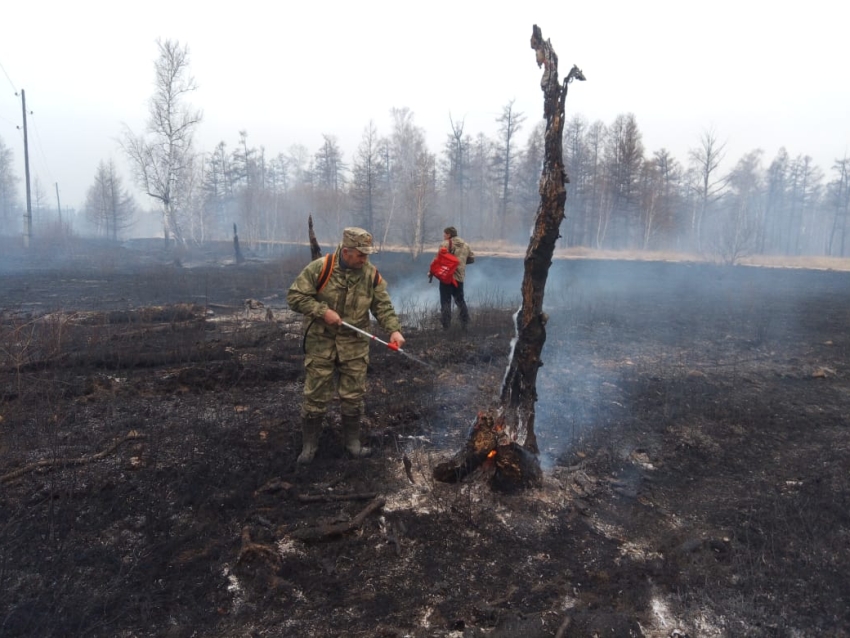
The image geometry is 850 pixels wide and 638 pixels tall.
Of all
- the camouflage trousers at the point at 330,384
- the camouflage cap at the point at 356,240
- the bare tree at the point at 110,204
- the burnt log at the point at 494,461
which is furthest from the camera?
the bare tree at the point at 110,204

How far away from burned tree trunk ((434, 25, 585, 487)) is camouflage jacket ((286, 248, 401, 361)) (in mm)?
1113

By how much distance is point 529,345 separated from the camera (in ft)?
14.4

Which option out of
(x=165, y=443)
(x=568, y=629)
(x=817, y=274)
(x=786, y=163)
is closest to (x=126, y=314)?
(x=165, y=443)

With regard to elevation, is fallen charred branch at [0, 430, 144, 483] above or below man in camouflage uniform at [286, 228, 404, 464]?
below

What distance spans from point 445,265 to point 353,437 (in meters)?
5.43

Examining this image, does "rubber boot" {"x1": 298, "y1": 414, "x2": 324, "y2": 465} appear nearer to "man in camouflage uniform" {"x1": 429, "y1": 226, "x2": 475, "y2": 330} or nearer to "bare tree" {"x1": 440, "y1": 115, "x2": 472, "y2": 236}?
"man in camouflage uniform" {"x1": 429, "y1": 226, "x2": 475, "y2": 330}

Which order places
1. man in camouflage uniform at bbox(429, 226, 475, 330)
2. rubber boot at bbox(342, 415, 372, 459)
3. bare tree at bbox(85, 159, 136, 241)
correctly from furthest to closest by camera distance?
1. bare tree at bbox(85, 159, 136, 241)
2. man in camouflage uniform at bbox(429, 226, 475, 330)
3. rubber boot at bbox(342, 415, 372, 459)

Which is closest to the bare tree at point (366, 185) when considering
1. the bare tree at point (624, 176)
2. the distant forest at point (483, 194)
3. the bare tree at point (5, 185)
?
the distant forest at point (483, 194)

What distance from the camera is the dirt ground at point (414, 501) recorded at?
2.90 meters

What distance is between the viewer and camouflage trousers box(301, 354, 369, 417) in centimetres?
455

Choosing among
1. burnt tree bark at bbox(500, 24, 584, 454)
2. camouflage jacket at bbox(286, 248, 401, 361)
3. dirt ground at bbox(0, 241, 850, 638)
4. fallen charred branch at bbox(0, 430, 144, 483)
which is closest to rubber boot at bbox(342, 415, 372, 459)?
dirt ground at bbox(0, 241, 850, 638)

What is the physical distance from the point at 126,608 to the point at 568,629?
2.36 m

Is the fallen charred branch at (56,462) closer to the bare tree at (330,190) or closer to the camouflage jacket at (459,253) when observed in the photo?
the camouflage jacket at (459,253)

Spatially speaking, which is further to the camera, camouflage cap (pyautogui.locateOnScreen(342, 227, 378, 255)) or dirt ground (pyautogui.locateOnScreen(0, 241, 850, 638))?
camouflage cap (pyautogui.locateOnScreen(342, 227, 378, 255))
